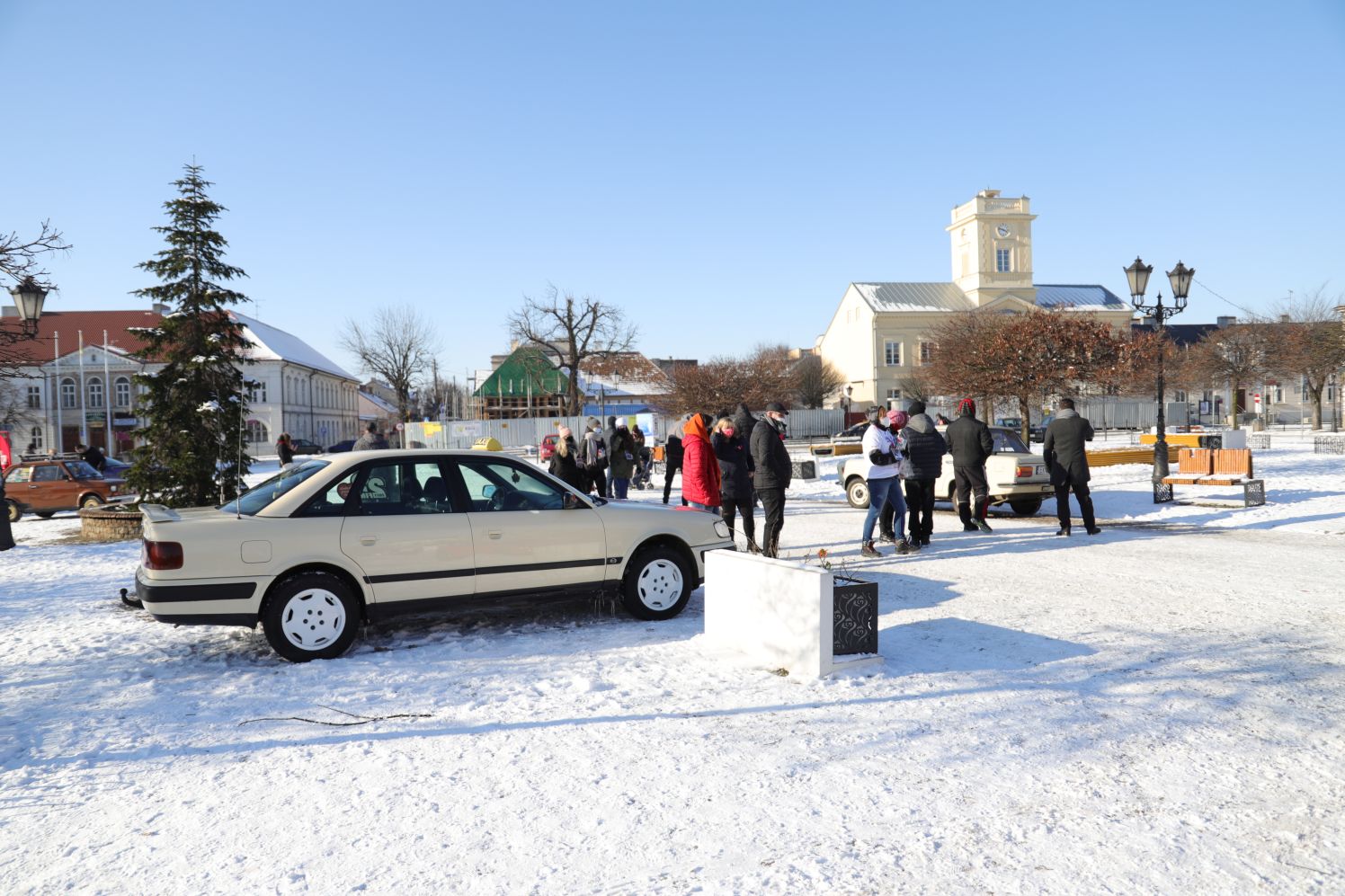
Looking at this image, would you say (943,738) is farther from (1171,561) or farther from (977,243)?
(977,243)

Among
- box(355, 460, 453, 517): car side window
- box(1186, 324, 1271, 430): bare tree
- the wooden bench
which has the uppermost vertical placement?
box(1186, 324, 1271, 430): bare tree

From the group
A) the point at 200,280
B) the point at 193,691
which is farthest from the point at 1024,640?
the point at 200,280

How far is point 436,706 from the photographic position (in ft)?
18.7

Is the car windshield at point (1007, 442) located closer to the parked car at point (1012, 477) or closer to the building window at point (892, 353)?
the parked car at point (1012, 477)

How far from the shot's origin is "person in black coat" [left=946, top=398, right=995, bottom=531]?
13305 mm

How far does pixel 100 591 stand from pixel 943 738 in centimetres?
→ 944

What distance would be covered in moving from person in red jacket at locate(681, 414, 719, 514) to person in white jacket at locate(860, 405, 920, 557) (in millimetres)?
1831

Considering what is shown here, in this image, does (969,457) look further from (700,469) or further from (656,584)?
(656,584)

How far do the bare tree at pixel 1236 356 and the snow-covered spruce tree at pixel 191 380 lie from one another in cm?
5200

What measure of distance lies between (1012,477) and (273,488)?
12.1 m

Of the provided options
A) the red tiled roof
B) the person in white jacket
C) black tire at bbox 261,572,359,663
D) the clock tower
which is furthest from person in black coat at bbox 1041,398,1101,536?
the red tiled roof

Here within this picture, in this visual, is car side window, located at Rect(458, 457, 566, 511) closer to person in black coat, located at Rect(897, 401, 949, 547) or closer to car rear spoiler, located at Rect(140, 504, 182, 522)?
car rear spoiler, located at Rect(140, 504, 182, 522)

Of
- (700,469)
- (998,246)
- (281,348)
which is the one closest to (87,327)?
(281,348)

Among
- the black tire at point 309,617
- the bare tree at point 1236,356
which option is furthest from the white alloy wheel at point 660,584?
the bare tree at point 1236,356
